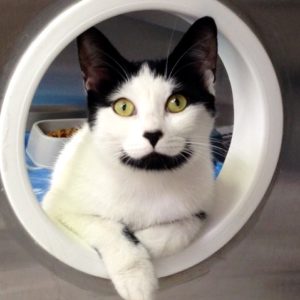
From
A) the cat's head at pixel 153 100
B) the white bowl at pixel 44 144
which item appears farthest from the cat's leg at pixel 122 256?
the white bowl at pixel 44 144

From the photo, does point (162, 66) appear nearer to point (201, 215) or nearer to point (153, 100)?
point (153, 100)

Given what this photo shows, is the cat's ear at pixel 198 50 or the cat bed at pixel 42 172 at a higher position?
the cat's ear at pixel 198 50

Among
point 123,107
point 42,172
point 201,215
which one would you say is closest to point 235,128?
point 201,215

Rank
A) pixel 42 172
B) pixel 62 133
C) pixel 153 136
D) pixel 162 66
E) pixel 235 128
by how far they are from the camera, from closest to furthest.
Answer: pixel 153 136, pixel 162 66, pixel 235 128, pixel 42 172, pixel 62 133

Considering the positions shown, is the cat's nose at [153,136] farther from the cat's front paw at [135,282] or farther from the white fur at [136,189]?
the cat's front paw at [135,282]

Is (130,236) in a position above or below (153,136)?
below

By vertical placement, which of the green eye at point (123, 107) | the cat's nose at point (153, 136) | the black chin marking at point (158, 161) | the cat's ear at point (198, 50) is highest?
the cat's ear at point (198, 50)

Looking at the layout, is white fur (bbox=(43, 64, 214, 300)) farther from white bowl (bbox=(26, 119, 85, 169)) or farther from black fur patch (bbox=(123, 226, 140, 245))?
white bowl (bbox=(26, 119, 85, 169))

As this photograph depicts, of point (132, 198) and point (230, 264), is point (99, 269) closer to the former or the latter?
point (132, 198)

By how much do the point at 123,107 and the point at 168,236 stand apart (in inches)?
9.5

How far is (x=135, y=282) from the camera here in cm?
79

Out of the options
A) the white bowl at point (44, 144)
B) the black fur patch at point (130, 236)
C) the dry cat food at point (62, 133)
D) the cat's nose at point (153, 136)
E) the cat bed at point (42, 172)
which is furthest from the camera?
the dry cat food at point (62, 133)

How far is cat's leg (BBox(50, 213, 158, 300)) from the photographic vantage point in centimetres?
80

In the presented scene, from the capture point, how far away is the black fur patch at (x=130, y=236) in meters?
0.83
